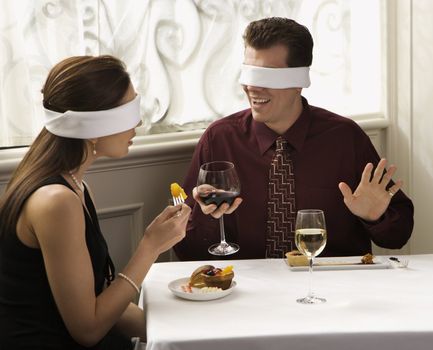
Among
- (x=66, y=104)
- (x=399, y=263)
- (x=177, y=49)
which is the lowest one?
(x=399, y=263)

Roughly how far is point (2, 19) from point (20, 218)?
90 centimetres

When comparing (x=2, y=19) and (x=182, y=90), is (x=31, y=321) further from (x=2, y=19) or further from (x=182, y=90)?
(x=182, y=90)

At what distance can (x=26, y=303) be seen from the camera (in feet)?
6.30

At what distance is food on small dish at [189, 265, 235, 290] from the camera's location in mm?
1930

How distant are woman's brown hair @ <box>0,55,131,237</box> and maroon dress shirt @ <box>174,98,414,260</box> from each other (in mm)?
670

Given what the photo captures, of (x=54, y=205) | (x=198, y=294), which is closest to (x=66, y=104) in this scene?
(x=54, y=205)

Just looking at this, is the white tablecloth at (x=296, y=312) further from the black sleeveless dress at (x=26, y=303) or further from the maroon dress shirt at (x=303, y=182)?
the maroon dress shirt at (x=303, y=182)

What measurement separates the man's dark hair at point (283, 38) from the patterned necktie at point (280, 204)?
0.27m

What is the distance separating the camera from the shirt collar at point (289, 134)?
259cm

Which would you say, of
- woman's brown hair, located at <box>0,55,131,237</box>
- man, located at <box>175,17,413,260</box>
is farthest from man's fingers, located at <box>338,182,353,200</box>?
woman's brown hair, located at <box>0,55,131,237</box>

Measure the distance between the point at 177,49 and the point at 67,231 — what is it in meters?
1.24

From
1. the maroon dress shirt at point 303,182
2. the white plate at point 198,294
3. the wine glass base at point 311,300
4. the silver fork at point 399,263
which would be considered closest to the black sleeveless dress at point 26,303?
the white plate at point 198,294

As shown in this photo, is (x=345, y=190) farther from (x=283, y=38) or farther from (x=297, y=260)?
(x=283, y=38)

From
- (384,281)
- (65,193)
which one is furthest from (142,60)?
(384,281)
